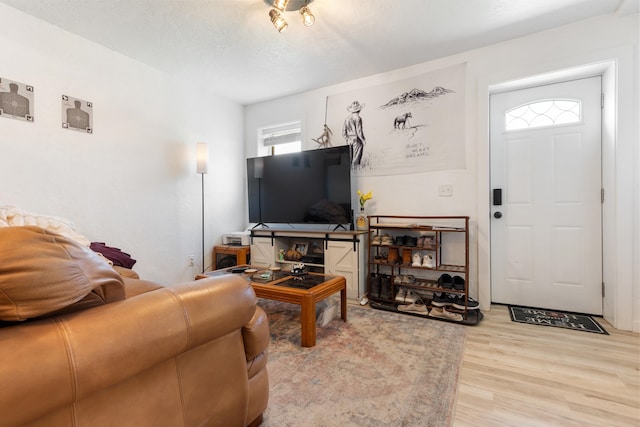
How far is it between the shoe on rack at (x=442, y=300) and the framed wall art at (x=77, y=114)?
3.53 metres

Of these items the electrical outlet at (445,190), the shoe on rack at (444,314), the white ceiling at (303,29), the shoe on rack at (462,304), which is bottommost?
the shoe on rack at (444,314)

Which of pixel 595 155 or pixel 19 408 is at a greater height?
pixel 595 155

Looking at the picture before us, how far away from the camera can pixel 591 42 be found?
2377mm

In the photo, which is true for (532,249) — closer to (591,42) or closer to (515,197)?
(515,197)

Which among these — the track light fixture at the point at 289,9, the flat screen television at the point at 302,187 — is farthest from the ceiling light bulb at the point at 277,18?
the flat screen television at the point at 302,187

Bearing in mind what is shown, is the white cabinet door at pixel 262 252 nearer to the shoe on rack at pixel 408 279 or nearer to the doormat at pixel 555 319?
the shoe on rack at pixel 408 279

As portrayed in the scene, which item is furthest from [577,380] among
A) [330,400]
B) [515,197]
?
[515,197]

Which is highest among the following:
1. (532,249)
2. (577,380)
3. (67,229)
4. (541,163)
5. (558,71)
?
(558,71)

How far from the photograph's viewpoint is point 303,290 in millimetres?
2076

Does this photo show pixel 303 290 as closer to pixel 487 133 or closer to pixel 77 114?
pixel 487 133

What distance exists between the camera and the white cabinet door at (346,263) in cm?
307

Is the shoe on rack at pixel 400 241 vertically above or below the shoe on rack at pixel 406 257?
above

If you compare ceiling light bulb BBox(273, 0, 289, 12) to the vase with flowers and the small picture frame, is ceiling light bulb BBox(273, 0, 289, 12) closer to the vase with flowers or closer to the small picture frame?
the vase with flowers

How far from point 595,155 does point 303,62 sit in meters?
2.85
